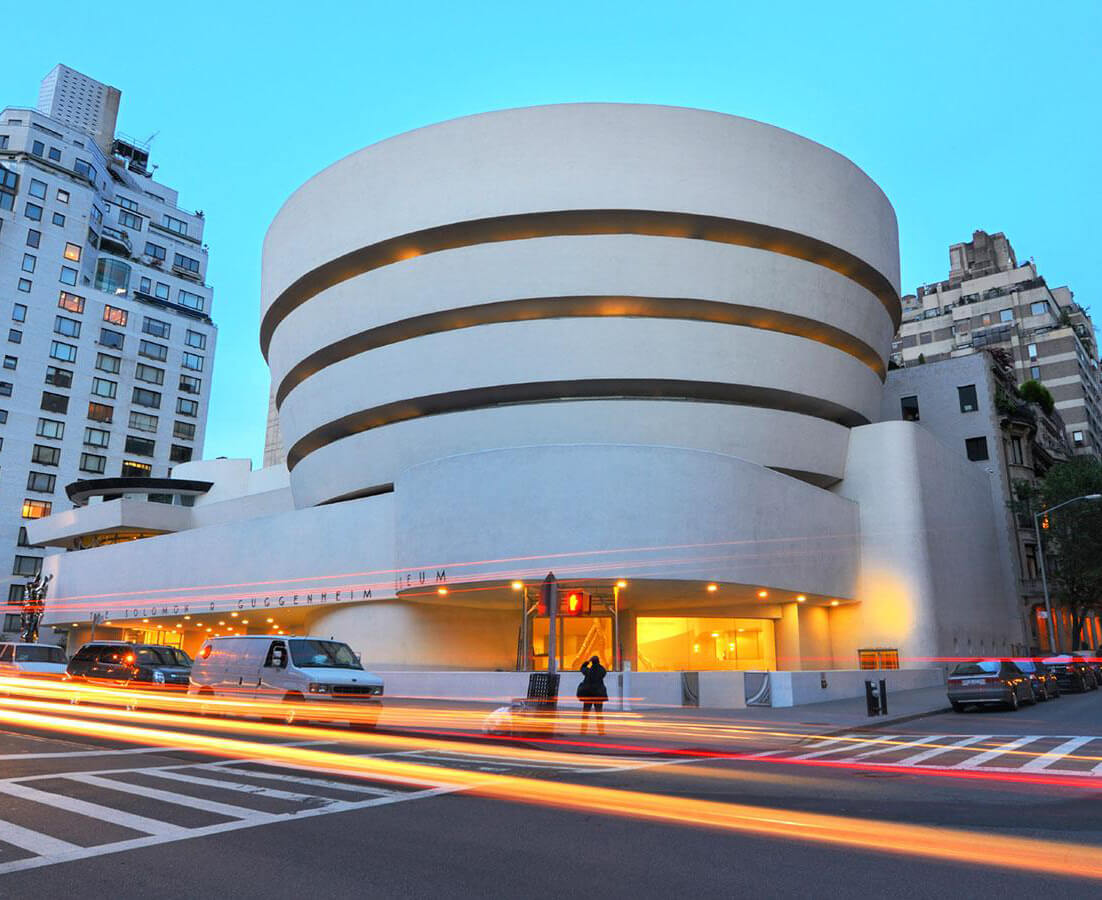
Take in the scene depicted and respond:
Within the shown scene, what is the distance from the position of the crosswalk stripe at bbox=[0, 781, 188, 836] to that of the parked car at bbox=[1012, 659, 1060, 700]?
89.7 ft

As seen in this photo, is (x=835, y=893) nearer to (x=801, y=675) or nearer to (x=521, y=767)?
(x=521, y=767)

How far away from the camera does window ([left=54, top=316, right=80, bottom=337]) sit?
255 feet

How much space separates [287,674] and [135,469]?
70.9 m

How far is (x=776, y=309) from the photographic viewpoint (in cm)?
Result: 3894

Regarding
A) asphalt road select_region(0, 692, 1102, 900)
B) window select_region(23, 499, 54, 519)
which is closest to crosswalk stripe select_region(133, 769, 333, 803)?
asphalt road select_region(0, 692, 1102, 900)

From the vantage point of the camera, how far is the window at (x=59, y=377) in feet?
249

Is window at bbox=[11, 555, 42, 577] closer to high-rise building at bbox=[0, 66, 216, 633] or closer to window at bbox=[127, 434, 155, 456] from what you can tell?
high-rise building at bbox=[0, 66, 216, 633]

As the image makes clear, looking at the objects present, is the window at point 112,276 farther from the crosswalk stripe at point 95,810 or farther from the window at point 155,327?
the crosswalk stripe at point 95,810

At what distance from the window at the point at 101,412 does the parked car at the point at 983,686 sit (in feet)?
252

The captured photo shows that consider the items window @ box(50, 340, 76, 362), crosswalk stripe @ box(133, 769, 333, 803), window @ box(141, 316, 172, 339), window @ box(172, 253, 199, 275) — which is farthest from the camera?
window @ box(172, 253, 199, 275)

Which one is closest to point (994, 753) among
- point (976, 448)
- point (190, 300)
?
point (976, 448)

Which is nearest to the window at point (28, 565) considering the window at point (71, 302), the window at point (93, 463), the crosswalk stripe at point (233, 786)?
the window at point (93, 463)

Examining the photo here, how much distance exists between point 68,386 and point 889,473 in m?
70.4

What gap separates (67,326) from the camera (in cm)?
7838
